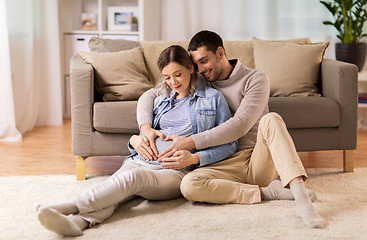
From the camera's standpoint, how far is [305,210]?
6.93 feet

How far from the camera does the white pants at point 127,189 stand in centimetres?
205

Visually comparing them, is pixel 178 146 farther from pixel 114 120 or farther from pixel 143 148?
pixel 114 120

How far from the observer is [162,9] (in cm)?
500

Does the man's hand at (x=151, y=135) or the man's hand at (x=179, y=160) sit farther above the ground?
the man's hand at (x=151, y=135)

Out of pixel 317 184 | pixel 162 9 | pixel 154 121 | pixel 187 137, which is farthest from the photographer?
pixel 162 9

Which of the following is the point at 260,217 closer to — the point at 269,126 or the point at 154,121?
the point at 269,126

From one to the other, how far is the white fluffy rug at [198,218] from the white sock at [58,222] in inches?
1.7

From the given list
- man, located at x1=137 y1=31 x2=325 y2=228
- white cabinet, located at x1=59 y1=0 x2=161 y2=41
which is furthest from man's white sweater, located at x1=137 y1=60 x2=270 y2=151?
white cabinet, located at x1=59 y1=0 x2=161 y2=41

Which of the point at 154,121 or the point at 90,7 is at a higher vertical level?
the point at 90,7

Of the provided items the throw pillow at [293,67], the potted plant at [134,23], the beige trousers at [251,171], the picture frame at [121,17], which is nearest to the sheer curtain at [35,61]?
the picture frame at [121,17]

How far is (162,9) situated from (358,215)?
3.25 m

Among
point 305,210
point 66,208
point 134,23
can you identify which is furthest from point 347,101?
point 134,23

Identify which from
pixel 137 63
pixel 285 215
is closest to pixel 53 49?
pixel 137 63

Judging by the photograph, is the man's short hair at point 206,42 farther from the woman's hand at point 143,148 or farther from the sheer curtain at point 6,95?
the sheer curtain at point 6,95
